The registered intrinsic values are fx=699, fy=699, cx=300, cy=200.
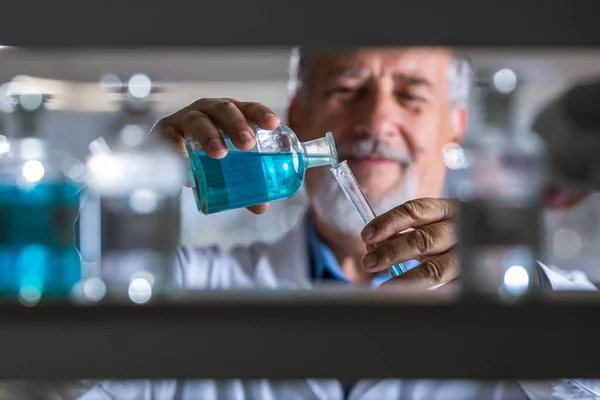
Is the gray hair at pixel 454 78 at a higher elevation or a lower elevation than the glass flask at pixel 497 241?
higher

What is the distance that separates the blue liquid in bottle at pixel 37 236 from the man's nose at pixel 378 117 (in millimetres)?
460

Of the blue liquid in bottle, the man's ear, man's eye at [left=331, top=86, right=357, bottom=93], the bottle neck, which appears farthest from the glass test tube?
the man's ear

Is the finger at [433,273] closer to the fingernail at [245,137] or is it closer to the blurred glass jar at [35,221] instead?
the fingernail at [245,137]

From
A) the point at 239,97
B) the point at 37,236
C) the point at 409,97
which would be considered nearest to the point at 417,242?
the point at 37,236

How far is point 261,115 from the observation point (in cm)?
58

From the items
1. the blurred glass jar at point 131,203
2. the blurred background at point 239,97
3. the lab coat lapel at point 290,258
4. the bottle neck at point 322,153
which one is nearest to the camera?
the bottle neck at point 322,153

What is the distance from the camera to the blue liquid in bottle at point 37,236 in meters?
0.88

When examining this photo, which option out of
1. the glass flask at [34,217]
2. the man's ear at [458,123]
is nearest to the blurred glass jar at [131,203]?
the glass flask at [34,217]

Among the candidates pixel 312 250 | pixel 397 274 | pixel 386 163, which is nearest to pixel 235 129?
pixel 397 274

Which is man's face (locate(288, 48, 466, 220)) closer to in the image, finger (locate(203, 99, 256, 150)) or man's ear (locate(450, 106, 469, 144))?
man's ear (locate(450, 106, 469, 144))

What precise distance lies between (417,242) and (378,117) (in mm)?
546

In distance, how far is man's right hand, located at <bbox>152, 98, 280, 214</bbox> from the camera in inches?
22.8

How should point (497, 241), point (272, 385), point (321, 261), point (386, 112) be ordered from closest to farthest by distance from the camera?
point (497, 241), point (272, 385), point (386, 112), point (321, 261)

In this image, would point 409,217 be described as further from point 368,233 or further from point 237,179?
point 237,179
